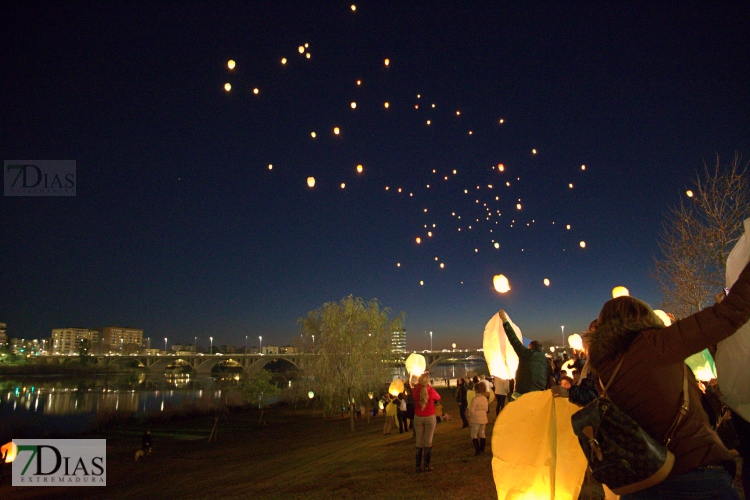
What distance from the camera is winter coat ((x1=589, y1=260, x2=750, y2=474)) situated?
181 cm

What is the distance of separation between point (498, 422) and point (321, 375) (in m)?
22.4

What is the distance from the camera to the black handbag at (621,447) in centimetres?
185

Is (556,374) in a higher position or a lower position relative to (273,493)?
higher

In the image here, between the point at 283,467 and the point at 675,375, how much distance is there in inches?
468

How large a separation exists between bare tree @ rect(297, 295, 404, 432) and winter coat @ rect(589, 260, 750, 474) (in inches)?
915

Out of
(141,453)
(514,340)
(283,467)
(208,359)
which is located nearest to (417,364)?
(283,467)

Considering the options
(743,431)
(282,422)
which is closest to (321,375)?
(282,422)

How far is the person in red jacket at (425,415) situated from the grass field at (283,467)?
1.29 feet

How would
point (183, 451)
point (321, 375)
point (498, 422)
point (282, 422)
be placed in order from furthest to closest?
1. point (282, 422)
2. point (321, 375)
3. point (183, 451)
4. point (498, 422)

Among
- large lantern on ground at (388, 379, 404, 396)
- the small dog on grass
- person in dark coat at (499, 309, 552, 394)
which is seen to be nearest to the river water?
large lantern on ground at (388, 379, 404, 396)

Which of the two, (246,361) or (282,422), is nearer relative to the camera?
(282,422)

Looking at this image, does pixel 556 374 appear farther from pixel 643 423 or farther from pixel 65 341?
pixel 65 341

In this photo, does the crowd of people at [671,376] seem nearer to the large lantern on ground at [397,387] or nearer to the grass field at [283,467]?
the grass field at [283,467]

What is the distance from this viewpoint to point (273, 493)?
7891 mm
